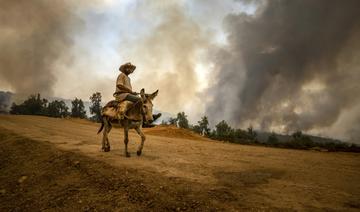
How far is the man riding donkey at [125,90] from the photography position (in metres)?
10.7

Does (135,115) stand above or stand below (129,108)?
below

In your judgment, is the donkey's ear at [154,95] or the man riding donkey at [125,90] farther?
the donkey's ear at [154,95]

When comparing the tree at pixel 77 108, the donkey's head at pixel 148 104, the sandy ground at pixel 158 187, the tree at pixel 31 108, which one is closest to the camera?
the sandy ground at pixel 158 187

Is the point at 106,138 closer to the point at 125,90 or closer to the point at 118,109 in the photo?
the point at 118,109

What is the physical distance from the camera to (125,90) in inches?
431

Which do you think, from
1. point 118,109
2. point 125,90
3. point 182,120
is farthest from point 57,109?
point 125,90

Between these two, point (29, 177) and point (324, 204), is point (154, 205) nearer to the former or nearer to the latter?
point (324, 204)

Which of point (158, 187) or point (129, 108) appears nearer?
point (158, 187)

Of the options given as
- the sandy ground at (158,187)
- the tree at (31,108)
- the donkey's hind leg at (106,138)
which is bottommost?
the sandy ground at (158,187)

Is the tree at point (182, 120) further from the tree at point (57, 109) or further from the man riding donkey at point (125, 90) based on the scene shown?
the man riding donkey at point (125, 90)

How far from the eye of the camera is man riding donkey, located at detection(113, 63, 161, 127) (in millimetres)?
10719

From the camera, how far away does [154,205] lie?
5.88 meters

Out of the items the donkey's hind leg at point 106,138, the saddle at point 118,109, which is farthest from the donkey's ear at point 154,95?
the donkey's hind leg at point 106,138

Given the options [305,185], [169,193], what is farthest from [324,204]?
[169,193]
